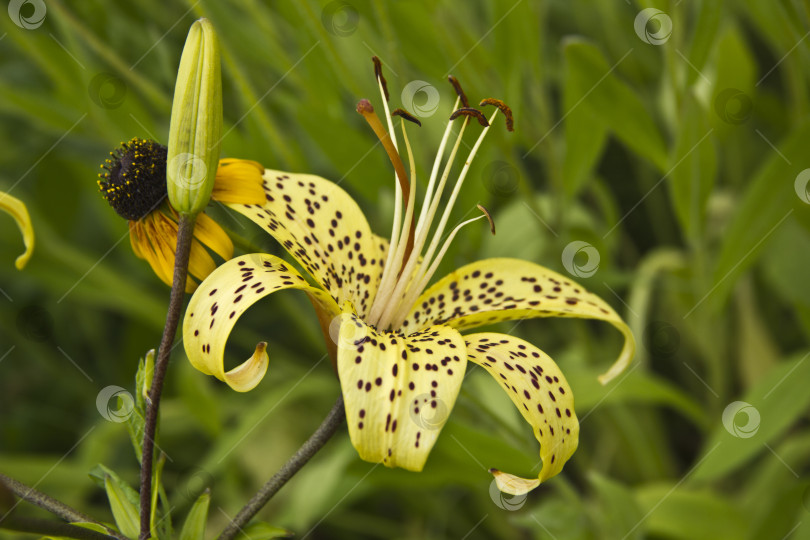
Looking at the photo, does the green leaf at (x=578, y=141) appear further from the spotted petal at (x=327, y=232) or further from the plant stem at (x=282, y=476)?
the plant stem at (x=282, y=476)

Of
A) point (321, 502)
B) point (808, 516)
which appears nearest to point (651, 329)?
point (808, 516)

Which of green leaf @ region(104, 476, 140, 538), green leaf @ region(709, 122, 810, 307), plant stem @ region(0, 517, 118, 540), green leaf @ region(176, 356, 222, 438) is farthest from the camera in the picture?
green leaf @ region(176, 356, 222, 438)

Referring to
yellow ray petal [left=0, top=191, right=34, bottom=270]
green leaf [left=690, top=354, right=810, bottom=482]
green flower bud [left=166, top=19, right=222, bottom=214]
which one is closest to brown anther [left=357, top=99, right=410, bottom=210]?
green flower bud [left=166, top=19, right=222, bottom=214]

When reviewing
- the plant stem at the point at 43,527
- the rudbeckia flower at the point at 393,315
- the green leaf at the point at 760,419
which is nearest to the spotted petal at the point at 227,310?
the rudbeckia flower at the point at 393,315

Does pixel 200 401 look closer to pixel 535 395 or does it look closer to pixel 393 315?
pixel 393 315

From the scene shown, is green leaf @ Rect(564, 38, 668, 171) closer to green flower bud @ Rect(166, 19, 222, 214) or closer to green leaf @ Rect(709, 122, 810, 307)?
green leaf @ Rect(709, 122, 810, 307)

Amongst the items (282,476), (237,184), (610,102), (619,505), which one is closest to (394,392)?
(282,476)
